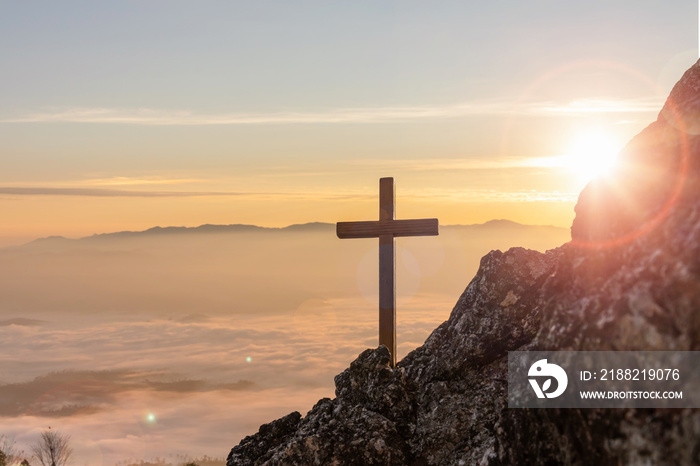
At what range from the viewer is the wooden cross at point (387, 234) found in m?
14.4

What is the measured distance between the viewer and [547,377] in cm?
568

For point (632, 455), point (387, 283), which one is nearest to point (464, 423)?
point (632, 455)

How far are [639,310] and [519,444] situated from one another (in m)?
1.84

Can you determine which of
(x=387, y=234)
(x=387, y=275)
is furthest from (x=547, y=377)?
(x=387, y=234)

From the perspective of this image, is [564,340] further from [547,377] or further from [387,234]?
[387,234]

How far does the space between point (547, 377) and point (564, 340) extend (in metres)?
0.42

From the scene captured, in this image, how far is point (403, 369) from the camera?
10.3m

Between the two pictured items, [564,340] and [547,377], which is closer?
[564,340]

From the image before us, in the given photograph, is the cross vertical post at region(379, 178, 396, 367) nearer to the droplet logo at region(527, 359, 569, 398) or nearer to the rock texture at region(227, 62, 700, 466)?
the rock texture at region(227, 62, 700, 466)

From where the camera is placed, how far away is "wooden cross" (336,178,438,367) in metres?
14.4

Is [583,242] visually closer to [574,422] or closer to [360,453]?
[574,422]

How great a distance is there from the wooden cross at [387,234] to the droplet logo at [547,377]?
844 cm

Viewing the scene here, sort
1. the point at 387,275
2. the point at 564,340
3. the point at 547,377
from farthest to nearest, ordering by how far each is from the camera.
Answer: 1. the point at 387,275
2. the point at 547,377
3. the point at 564,340

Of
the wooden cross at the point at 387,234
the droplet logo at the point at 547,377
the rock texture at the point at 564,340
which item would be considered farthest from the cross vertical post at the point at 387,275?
the droplet logo at the point at 547,377
